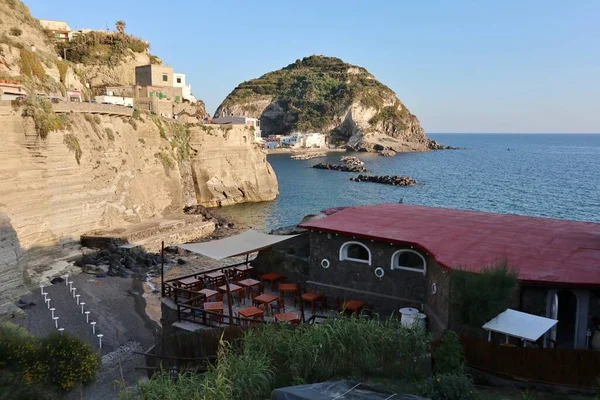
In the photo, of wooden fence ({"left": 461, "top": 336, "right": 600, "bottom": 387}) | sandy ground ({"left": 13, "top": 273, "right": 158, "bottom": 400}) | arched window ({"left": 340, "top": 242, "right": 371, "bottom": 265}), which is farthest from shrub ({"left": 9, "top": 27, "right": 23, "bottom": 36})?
wooden fence ({"left": 461, "top": 336, "right": 600, "bottom": 387})

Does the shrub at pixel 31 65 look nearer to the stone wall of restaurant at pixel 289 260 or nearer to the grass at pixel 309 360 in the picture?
the stone wall of restaurant at pixel 289 260

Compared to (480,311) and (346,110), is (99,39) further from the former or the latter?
(346,110)

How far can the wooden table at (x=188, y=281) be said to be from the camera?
16656mm

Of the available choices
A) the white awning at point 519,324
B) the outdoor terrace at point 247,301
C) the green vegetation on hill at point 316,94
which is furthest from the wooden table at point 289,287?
the green vegetation on hill at point 316,94

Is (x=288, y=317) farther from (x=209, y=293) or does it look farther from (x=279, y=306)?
(x=209, y=293)

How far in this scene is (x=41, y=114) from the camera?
91.2 feet

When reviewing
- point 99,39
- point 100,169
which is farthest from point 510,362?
point 99,39

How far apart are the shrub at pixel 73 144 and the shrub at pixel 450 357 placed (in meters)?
28.4

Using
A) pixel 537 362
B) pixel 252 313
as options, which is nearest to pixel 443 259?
pixel 537 362

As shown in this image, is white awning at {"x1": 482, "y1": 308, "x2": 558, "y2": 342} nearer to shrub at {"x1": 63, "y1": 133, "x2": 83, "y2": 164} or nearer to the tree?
shrub at {"x1": 63, "y1": 133, "x2": 83, "y2": 164}

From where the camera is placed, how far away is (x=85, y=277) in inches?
990

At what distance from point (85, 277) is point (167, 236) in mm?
9455

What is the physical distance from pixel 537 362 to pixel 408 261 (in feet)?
16.8

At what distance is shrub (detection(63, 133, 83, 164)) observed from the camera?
3013 centimetres
